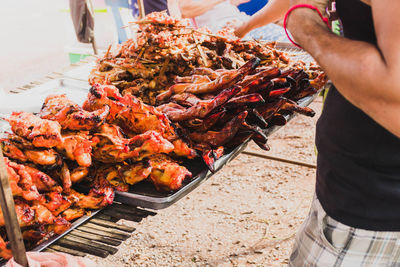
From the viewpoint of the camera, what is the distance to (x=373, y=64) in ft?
3.18

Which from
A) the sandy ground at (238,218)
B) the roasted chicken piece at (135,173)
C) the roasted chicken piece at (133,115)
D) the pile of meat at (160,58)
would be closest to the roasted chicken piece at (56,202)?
the roasted chicken piece at (135,173)

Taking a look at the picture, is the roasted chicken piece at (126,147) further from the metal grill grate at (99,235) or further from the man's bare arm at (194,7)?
the man's bare arm at (194,7)

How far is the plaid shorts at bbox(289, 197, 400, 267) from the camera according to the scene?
1294 mm

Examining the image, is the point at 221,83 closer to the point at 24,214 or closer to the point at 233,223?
the point at 24,214

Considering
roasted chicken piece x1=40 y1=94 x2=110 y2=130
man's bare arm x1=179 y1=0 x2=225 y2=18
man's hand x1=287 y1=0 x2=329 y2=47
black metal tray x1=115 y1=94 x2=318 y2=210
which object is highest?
man's hand x1=287 y1=0 x2=329 y2=47

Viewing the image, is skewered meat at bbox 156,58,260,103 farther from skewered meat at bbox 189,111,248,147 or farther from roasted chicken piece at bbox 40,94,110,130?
roasted chicken piece at bbox 40,94,110,130

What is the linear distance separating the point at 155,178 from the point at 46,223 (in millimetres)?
442

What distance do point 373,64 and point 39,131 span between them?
46.9 inches

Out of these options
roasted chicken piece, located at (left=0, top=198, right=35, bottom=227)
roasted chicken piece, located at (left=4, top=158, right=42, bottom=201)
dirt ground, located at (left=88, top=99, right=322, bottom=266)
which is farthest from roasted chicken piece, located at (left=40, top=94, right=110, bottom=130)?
dirt ground, located at (left=88, top=99, right=322, bottom=266)

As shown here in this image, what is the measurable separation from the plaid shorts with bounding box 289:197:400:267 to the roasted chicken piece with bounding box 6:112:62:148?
106 centimetres

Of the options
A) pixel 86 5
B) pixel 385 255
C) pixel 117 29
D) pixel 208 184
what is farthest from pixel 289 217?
pixel 117 29

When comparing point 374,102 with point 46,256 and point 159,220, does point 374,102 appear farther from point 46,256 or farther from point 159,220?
point 159,220

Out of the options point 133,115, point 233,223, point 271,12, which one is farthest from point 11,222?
point 233,223

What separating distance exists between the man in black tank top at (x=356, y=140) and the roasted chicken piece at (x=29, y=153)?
1018 millimetres
